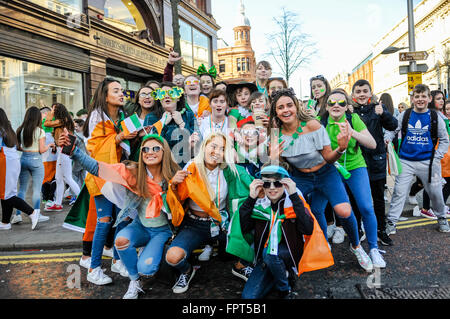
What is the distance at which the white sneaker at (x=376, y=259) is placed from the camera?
337 centimetres

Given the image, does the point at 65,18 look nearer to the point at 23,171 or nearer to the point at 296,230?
the point at 23,171

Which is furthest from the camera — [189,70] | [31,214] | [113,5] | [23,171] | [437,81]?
[437,81]

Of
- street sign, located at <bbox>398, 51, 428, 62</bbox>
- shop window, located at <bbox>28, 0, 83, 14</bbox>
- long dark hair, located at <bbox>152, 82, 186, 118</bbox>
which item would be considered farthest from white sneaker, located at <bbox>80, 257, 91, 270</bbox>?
street sign, located at <bbox>398, 51, 428, 62</bbox>

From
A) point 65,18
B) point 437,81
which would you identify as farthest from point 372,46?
point 65,18

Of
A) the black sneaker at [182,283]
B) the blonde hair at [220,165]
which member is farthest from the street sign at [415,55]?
the black sneaker at [182,283]

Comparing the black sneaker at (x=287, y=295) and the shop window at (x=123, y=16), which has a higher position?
the shop window at (x=123, y=16)

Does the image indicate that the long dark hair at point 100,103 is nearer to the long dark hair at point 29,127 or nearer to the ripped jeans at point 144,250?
the ripped jeans at point 144,250

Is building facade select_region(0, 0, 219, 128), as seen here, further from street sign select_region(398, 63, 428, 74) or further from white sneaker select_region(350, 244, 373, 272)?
street sign select_region(398, 63, 428, 74)

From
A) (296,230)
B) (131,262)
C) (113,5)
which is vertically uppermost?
(113,5)

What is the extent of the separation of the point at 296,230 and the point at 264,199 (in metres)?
0.38

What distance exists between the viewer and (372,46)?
57.1m

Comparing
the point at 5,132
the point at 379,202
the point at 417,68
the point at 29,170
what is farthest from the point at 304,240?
the point at 417,68

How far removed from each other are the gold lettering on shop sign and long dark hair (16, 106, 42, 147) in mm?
7411

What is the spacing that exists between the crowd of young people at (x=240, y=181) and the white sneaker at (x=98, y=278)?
0.01m
